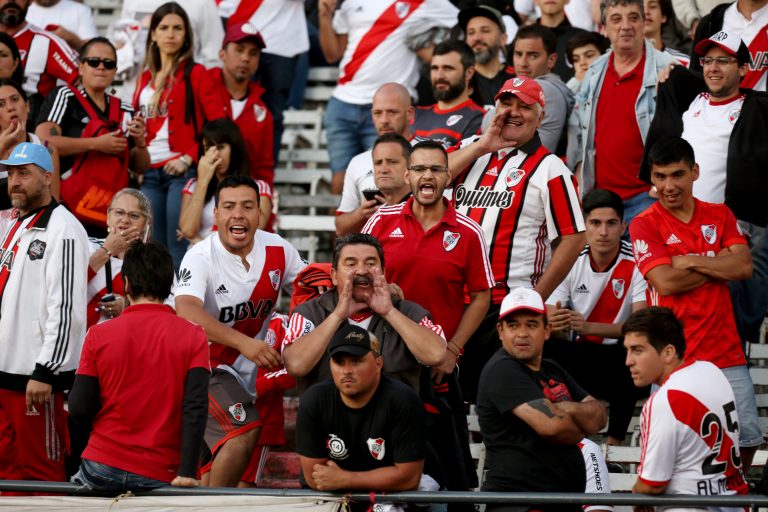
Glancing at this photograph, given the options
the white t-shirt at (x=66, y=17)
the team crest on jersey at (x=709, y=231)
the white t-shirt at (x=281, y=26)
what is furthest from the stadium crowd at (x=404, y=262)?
the white t-shirt at (x=66, y=17)

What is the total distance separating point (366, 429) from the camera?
581cm

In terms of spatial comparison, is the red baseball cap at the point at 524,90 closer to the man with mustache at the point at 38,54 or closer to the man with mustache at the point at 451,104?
the man with mustache at the point at 451,104

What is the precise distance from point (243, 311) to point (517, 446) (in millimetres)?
2008

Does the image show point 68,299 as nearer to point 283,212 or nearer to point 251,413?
point 251,413

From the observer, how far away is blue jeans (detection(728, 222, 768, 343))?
25.4 feet

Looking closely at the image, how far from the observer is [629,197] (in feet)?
29.5

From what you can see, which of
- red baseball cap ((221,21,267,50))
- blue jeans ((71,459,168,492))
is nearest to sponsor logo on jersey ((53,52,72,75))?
red baseball cap ((221,21,267,50))

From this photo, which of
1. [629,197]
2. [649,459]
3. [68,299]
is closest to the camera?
[649,459]

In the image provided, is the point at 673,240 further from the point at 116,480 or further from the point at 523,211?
the point at 116,480

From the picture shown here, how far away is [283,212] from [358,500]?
6340mm

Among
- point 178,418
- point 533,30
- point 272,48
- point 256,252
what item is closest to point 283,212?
point 272,48

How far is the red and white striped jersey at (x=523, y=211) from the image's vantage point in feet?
24.6

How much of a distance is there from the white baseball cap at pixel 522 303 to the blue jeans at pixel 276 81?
5293 millimetres

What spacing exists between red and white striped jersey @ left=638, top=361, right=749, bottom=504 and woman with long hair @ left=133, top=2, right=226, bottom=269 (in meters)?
5.22
